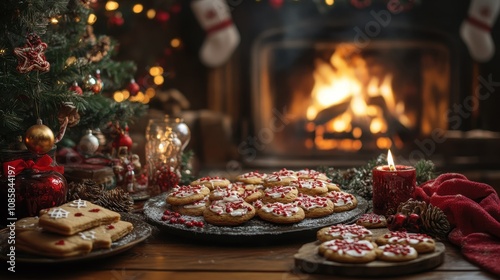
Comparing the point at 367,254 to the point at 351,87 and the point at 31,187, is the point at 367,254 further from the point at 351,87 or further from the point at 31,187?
the point at 351,87

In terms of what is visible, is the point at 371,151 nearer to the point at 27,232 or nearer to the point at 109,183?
the point at 109,183

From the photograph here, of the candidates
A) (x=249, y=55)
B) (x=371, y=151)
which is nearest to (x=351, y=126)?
(x=371, y=151)

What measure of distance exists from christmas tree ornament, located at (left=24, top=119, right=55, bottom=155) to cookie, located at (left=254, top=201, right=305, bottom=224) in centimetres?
60

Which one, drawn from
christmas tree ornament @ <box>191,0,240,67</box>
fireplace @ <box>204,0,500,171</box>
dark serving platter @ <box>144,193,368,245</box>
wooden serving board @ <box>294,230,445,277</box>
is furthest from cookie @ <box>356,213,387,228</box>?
christmas tree ornament @ <box>191,0,240,67</box>

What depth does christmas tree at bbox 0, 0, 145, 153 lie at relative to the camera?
187 cm

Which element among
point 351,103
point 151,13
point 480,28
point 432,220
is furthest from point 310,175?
point 480,28

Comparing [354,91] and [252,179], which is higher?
[354,91]

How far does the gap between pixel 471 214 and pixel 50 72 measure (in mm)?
1380

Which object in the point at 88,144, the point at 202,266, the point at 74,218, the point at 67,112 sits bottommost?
the point at 202,266

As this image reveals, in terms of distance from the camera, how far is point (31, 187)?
5.61 ft

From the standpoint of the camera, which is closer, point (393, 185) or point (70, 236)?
point (70, 236)

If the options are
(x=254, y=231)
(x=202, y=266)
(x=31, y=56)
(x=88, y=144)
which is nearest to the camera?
(x=202, y=266)

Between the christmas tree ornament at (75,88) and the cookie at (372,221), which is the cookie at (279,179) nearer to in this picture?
the cookie at (372,221)

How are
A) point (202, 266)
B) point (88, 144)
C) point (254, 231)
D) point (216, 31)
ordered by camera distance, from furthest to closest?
1. point (216, 31)
2. point (88, 144)
3. point (254, 231)
4. point (202, 266)
